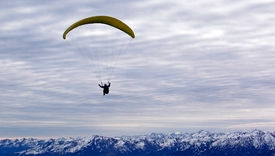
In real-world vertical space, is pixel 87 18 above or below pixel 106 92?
above

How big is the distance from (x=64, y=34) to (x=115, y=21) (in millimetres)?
7848

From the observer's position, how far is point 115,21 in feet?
206

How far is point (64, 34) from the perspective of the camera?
62781 mm

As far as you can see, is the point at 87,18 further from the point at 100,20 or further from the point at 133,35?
the point at 133,35

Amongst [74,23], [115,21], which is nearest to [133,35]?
[115,21]

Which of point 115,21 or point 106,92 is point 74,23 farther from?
point 106,92

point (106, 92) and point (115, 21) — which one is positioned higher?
→ point (115, 21)

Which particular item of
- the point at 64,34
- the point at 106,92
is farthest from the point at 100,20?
the point at 106,92

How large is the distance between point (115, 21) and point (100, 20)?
Answer: 2.23 metres

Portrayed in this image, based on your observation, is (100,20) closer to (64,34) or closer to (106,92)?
(64,34)

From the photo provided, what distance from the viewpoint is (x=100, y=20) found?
62.6 meters

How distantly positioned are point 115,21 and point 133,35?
12.8 ft

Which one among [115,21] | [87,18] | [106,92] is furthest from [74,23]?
Result: [106,92]

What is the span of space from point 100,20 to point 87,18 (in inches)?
76.8
